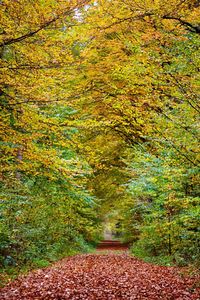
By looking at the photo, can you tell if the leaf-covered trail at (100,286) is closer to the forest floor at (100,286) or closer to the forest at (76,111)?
the forest floor at (100,286)

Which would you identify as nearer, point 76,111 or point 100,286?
point 100,286

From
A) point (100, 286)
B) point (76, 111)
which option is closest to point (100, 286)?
point (100, 286)

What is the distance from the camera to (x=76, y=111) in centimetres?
1113

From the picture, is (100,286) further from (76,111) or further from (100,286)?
(76,111)

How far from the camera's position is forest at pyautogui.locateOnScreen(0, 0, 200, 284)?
7.18m

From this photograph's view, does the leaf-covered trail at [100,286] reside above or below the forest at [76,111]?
below

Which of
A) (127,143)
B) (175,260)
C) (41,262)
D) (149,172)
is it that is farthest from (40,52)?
(127,143)

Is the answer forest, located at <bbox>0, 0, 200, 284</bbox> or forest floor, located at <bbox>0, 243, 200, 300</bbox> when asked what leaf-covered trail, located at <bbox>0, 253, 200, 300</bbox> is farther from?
forest, located at <bbox>0, 0, 200, 284</bbox>

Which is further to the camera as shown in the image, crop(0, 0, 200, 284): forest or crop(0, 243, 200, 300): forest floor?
crop(0, 0, 200, 284): forest

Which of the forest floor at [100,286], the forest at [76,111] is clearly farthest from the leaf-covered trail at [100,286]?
the forest at [76,111]

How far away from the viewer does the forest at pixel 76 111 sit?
23.5 feet

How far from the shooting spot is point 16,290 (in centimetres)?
729

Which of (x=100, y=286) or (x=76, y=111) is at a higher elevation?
(x=76, y=111)

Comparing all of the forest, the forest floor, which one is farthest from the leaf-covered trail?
the forest
